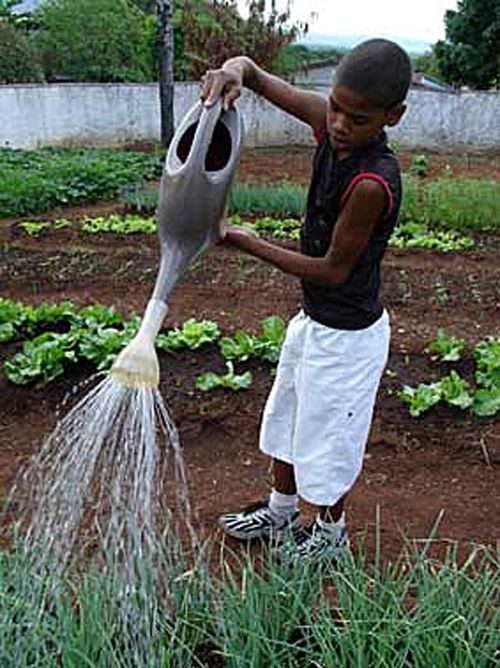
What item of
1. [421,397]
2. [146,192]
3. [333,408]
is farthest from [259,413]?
[146,192]

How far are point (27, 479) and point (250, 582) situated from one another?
157 cm

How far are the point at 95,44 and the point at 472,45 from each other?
27.4 feet

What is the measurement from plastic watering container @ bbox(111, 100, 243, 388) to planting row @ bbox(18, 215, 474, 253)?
191 inches

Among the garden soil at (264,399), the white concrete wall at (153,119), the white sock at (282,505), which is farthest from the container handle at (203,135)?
the white concrete wall at (153,119)

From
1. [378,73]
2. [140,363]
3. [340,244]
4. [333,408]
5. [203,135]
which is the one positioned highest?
[378,73]

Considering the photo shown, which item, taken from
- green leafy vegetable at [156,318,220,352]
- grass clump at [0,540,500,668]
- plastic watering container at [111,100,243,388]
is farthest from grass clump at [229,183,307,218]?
grass clump at [0,540,500,668]

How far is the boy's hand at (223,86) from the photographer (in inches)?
74.8

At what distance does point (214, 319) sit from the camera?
194 inches

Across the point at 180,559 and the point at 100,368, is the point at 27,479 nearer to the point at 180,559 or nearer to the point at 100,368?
the point at 100,368

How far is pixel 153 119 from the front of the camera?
638 inches

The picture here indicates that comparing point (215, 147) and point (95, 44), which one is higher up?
point (215, 147)

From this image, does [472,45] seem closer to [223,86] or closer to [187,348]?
[187,348]

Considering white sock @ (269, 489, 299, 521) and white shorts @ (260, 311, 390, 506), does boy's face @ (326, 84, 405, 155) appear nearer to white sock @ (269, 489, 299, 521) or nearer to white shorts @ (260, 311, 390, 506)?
white shorts @ (260, 311, 390, 506)

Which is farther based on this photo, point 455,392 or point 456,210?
point 456,210
